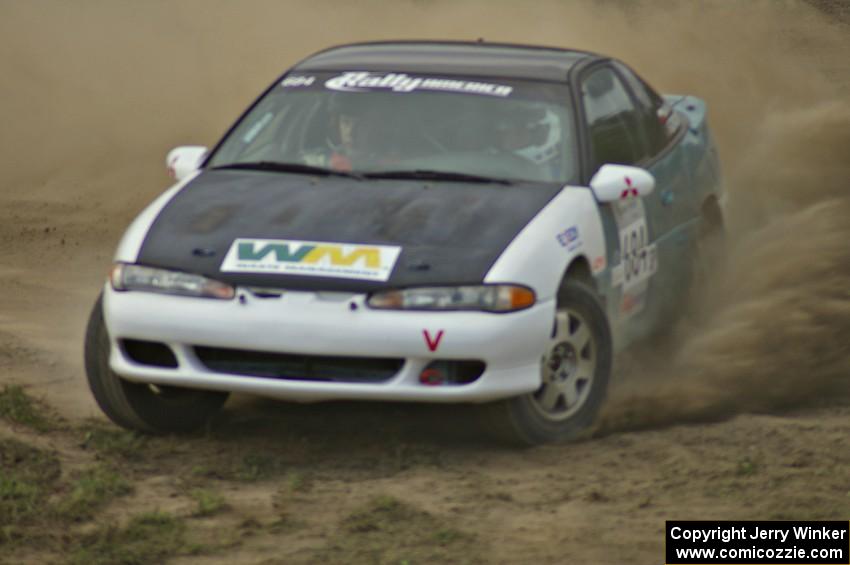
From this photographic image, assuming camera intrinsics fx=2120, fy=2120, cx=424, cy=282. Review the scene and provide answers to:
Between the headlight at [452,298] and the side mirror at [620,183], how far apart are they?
3.25 feet

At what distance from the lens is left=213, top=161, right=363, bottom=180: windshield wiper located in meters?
8.70

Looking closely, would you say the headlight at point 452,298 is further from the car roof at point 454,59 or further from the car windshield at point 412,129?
the car roof at point 454,59

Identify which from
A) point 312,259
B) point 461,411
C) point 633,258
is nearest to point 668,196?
point 633,258

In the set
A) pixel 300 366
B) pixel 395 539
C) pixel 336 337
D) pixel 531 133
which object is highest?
pixel 531 133

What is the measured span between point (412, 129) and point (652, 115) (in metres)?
1.58

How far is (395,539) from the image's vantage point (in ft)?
22.2

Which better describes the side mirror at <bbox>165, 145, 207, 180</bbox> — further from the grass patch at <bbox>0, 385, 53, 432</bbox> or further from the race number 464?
the race number 464

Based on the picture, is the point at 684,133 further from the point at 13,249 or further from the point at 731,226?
the point at 13,249

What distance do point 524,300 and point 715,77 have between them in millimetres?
9092

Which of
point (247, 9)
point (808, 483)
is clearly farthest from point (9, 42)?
point (808, 483)

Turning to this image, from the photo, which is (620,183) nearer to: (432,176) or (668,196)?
(432,176)

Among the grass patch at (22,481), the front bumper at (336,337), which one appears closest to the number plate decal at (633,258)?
the front bumper at (336,337)

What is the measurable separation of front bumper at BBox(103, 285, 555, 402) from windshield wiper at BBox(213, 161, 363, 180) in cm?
111

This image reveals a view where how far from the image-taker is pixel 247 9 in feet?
65.2
